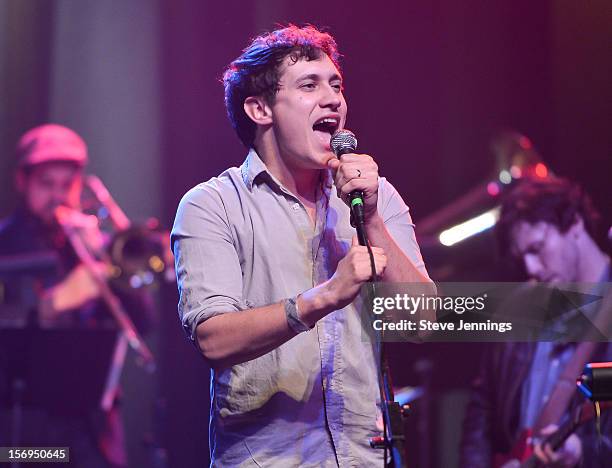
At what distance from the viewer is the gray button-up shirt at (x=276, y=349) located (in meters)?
1.97

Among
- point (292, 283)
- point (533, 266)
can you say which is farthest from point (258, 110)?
point (533, 266)

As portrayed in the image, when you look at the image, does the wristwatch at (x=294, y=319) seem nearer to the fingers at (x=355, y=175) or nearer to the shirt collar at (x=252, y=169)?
the fingers at (x=355, y=175)

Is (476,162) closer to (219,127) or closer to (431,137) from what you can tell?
(431,137)

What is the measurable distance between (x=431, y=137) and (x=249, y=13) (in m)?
1.12

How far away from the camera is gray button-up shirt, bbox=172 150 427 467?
197 centimetres

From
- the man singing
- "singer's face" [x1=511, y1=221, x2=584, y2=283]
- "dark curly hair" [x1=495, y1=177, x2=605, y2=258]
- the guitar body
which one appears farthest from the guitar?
the man singing

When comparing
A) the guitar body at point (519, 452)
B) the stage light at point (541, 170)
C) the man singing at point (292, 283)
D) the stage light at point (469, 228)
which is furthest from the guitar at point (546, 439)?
the man singing at point (292, 283)

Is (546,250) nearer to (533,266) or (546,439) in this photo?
(533,266)

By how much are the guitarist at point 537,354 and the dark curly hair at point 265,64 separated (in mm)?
2149

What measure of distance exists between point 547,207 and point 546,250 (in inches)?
9.2

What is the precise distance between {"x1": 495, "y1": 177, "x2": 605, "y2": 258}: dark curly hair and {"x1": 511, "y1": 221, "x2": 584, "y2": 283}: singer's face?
1.2 inches

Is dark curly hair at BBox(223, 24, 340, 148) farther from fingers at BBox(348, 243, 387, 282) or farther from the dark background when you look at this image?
the dark background

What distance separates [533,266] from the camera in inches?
166

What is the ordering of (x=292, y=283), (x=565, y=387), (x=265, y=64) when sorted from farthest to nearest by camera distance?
1. (x=565, y=387)
2. (x=265, y=64)
3. (x=292, y=283)
